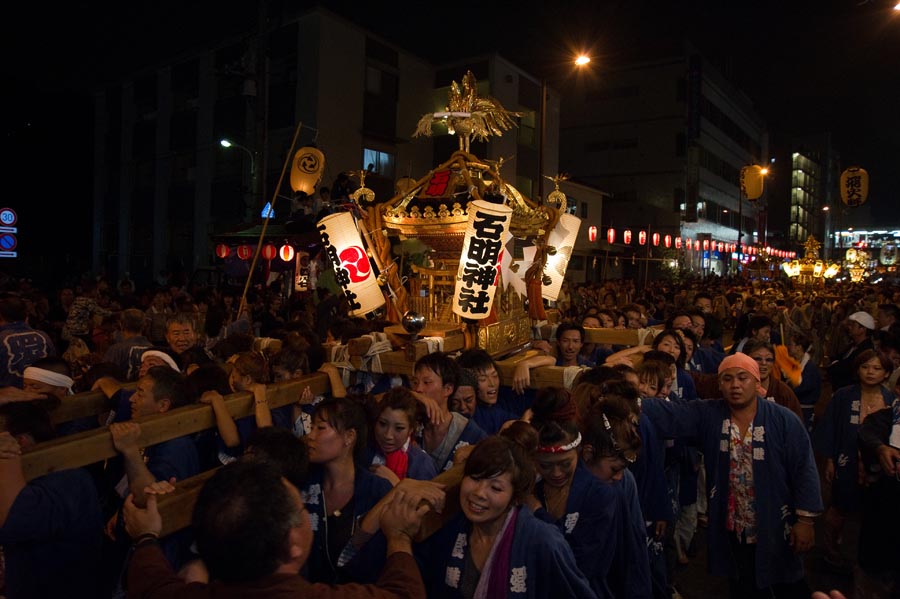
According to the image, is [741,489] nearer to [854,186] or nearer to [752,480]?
[752,480]

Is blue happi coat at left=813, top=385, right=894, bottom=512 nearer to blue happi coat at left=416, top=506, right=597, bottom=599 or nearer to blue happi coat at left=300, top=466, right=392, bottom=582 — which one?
blue happi coat at left=416, top=506, right=597, bottom=599

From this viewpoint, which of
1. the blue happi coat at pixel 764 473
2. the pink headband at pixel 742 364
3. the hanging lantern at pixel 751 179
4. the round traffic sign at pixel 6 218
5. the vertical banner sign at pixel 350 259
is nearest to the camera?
the blue happi coat at pixel 764 473

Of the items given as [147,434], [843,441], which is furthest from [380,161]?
[147,434]

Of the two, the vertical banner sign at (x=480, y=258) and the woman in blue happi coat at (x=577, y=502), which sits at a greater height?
the vertical banner sign at (x=480, y=258)

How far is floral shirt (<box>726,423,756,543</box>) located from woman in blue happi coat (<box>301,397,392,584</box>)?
2.53 meters

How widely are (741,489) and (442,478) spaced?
245 cm

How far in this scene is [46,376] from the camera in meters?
4.15

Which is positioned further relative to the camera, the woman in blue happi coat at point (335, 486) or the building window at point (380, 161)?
the building window at point (380, 161)

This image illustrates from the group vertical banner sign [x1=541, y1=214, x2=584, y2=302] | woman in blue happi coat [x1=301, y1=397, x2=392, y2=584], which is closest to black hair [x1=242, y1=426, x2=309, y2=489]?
woman in blue happi coat [x1=301, y1=397, x2=392, y2=584]

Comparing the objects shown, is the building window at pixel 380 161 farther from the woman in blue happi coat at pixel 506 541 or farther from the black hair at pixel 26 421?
the woman in blue happi coat at pixel 506 541

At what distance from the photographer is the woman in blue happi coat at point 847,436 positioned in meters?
4.94

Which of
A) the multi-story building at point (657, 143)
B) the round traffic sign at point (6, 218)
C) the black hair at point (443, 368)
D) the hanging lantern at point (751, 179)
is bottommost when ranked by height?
the black hair at point (443, 368)

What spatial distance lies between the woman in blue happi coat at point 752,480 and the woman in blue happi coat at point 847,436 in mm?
1716

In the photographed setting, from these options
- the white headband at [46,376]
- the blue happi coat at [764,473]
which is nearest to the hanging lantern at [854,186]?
the blue happi coat at [764,473]
